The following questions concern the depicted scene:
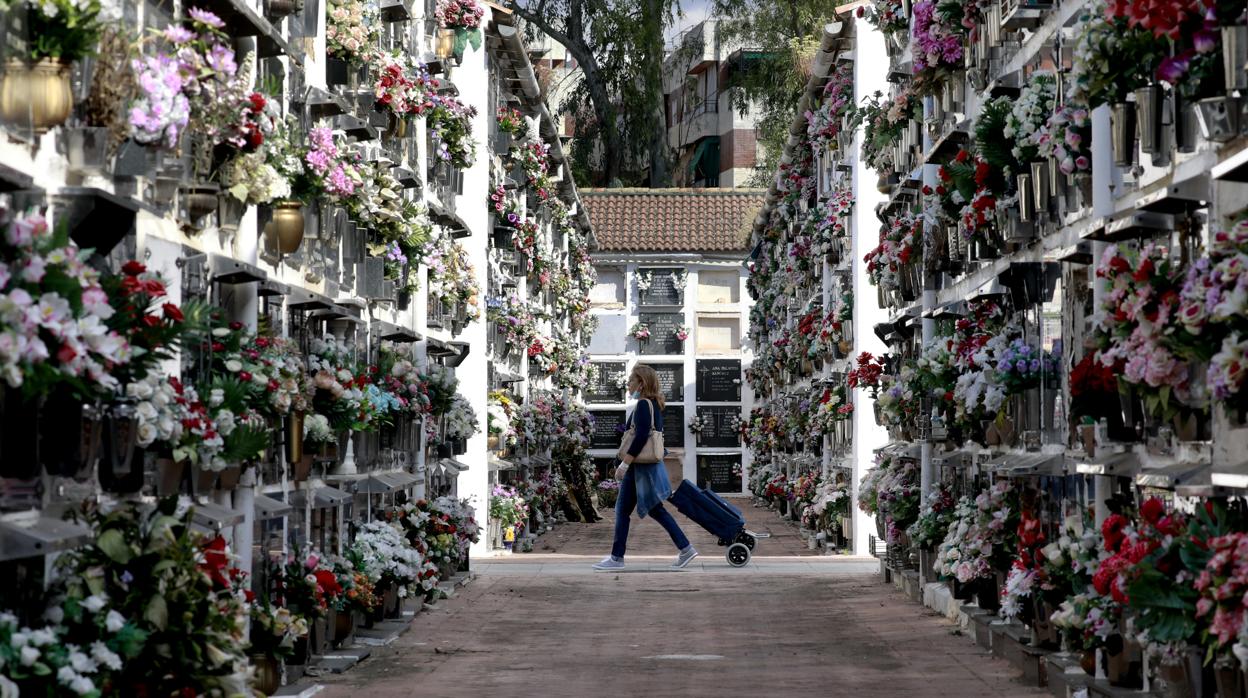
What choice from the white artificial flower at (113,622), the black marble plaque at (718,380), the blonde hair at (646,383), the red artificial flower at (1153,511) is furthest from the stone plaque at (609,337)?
the white artificial flower at (113,622)

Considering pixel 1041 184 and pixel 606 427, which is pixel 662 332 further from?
pixel 1041 184

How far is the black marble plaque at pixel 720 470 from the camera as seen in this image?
57.4 meters

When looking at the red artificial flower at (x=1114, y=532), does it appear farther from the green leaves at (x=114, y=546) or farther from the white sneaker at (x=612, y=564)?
the white sneaker at (x=612, y=564)

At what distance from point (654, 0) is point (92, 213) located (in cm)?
4209

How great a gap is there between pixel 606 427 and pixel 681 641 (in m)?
39.3

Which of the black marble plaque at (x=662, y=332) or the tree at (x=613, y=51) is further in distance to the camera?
the black marble plaque at (x=662, y=332)

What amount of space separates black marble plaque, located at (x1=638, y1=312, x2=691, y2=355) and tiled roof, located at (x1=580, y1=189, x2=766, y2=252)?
7.66 ft

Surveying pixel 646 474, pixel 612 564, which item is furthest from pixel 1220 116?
pixel 612 564

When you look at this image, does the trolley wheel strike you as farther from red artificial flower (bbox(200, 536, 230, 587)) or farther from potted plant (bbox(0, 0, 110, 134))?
potted plant (bbox(0, 0, 110, 134))

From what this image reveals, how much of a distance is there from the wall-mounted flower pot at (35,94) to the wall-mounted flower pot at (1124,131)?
5855mm

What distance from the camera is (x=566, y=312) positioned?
1838 inches

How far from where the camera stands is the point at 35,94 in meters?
8.40

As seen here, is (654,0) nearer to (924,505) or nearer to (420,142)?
(420,142)

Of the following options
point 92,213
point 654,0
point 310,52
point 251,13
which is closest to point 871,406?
point 310,52
